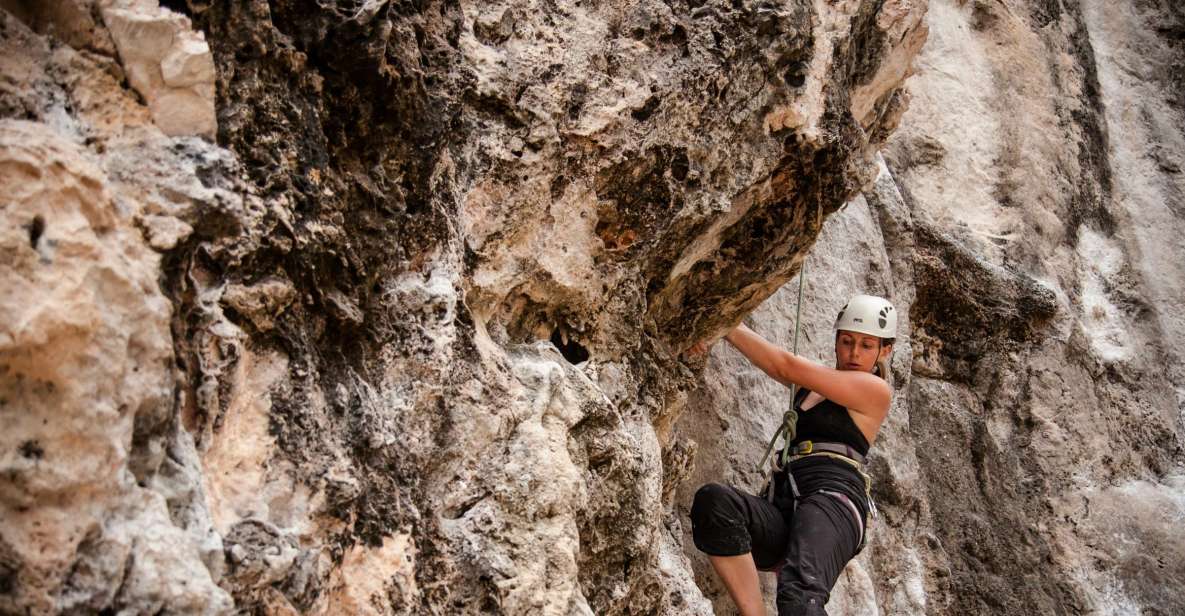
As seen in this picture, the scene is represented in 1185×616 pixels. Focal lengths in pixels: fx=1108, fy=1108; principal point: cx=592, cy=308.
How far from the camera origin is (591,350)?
388 centimetres

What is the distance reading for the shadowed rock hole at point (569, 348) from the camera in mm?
3814

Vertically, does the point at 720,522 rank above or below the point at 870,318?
below

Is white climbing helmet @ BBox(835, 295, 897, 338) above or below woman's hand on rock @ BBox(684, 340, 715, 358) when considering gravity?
above

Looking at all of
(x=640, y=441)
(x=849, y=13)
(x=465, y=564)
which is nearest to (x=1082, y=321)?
(x=849, y=13)

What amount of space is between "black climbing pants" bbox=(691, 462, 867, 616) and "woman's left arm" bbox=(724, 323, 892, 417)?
282mm

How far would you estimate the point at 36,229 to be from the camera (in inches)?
76.2

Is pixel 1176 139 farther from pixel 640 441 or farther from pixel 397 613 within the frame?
pixel 397 613

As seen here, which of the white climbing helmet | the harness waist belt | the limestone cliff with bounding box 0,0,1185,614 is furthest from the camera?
the white climbing helmet

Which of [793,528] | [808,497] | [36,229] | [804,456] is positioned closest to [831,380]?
[804,456]

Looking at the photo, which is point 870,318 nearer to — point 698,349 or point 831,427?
point 831,427

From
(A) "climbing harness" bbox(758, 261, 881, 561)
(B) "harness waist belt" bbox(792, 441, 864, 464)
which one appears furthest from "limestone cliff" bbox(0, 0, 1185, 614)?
(B) "harness waist belt" bbox(792, 441, 864, 464)

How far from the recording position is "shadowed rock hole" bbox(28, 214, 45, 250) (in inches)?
75.6

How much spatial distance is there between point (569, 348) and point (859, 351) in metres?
1.67

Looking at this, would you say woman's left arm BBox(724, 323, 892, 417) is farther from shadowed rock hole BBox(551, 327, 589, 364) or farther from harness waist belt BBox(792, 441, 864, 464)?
shadowed rock hole BBox(551, 327, 589, 364)
